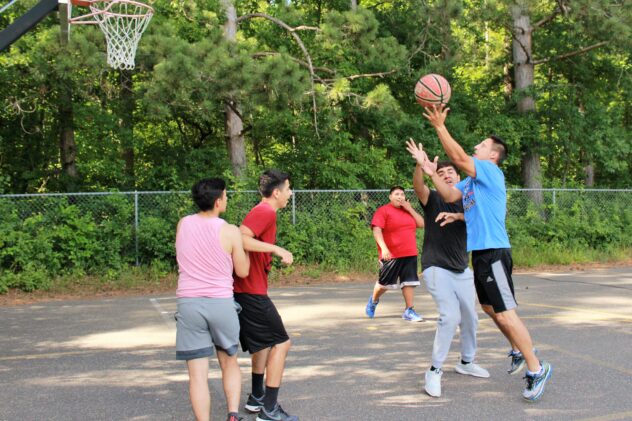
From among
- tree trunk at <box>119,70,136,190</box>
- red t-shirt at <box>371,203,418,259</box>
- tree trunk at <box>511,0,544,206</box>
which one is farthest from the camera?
tree trunk at <box>511,0,544,206</box>

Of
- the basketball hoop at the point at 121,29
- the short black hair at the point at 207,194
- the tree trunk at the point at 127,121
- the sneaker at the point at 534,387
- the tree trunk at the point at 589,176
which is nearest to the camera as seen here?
the short black hair at the point at 207,194

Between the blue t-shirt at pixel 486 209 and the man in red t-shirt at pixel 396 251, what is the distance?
128 inches

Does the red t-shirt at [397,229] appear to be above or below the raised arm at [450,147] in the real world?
below

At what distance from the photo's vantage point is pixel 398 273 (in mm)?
9047

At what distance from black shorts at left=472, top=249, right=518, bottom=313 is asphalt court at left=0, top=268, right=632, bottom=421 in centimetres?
78

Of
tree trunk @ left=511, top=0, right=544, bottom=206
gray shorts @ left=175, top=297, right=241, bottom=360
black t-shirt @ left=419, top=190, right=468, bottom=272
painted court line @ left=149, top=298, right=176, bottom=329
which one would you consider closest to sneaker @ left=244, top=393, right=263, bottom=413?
gray shorts @ left=175, top=297, right=241, bottom=360

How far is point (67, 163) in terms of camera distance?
2030cm

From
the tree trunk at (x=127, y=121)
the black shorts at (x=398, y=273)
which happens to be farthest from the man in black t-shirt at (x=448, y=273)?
the tree trunk at (x=127, y=121)

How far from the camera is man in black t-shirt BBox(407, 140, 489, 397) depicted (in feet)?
18.8

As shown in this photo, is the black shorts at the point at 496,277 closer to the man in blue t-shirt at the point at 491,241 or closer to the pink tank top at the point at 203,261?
the man in blue t-shirt at the point at 491,241

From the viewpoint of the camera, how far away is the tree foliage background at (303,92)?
1462 centimetres

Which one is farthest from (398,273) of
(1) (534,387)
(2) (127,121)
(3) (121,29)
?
(2) (127,121)

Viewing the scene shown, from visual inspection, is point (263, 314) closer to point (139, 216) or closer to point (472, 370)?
point (472, 370)

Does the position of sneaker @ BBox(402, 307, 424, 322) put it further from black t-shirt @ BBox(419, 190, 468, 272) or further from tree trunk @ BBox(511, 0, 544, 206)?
tree trunk @ BBox(511, 0, 544, 206)
